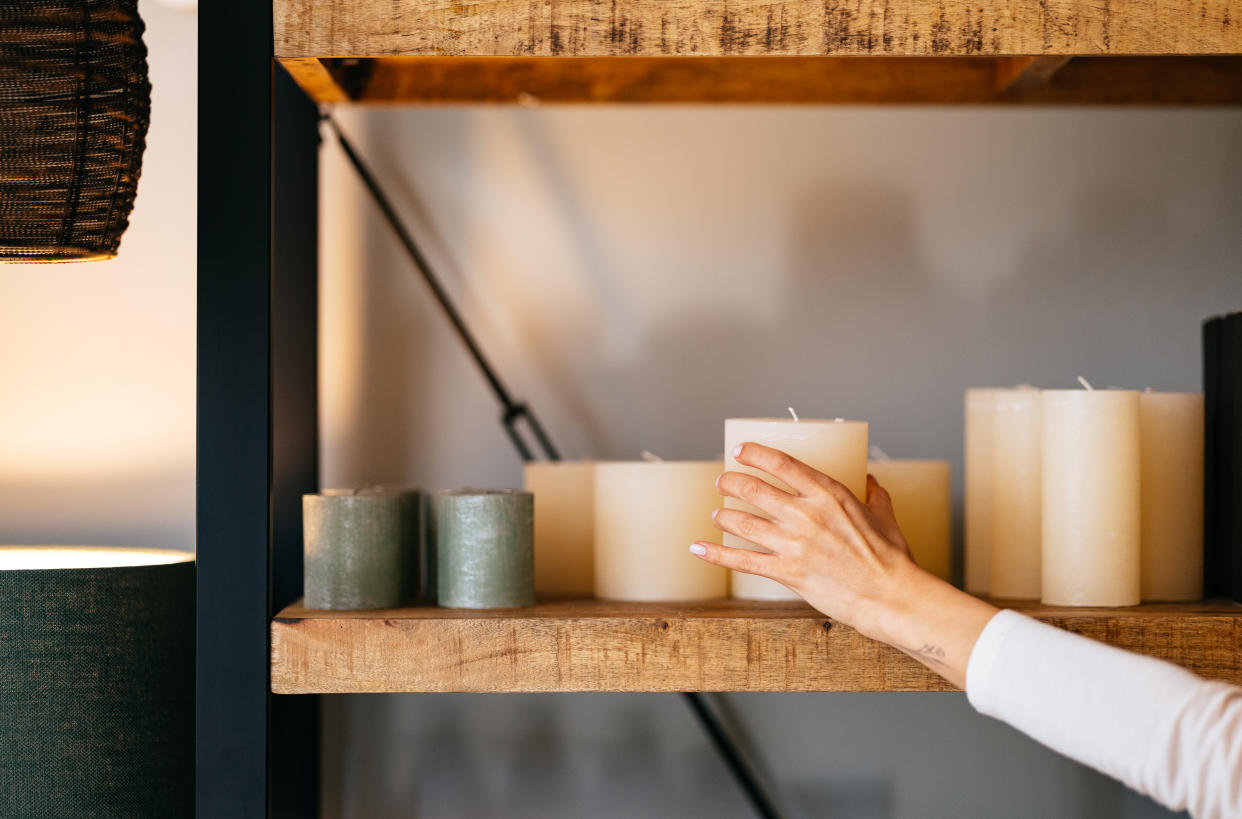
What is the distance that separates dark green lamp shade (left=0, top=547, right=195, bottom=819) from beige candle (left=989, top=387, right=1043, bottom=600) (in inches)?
28.3

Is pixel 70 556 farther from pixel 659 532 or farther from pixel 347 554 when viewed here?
pixel 659 532

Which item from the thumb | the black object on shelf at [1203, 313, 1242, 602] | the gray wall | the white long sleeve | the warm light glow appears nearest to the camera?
the white long sleeve

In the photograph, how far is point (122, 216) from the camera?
2.33 ft

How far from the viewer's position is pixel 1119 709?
607mm

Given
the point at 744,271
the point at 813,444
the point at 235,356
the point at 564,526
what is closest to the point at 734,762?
the point at 564,526

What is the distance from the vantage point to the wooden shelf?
0.72 m

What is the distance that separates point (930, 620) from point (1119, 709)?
12 cm

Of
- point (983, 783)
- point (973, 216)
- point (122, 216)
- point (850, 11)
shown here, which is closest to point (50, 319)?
point (122, 216)

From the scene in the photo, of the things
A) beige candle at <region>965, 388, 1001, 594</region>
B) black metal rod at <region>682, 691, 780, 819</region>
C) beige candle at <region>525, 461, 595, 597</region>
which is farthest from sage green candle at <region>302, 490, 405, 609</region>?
beige candle at <region>965, 388, 1001, 594</region>

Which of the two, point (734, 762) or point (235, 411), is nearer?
point (235, 411)

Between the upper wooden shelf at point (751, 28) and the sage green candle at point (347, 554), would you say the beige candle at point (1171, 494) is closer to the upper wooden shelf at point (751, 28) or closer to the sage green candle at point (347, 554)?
the upper wooden shelf at point (751, 28)

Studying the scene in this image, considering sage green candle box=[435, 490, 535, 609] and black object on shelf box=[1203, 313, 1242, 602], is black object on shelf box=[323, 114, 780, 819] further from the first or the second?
black object on shelf box=[1203, 313, 1242, 602]

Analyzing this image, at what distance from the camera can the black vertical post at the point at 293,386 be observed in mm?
823

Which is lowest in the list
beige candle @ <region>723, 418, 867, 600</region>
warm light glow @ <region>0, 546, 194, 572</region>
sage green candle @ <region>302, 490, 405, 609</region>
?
warm light glow @ <region>0, 546, 194, 572</region>
